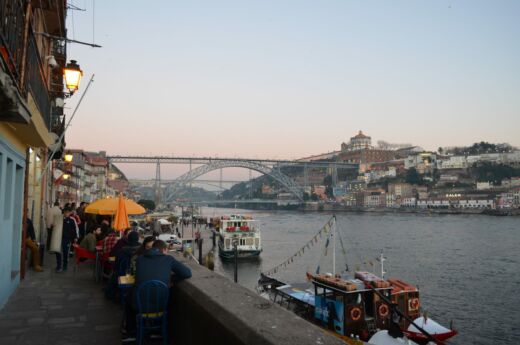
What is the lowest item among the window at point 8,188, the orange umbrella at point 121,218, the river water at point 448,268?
the river water at point 448,268

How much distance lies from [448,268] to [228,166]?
271 ft

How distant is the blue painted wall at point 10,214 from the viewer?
16.4ft

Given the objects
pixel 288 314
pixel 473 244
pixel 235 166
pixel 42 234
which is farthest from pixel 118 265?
pixel 235 166

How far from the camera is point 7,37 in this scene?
3.48 meters

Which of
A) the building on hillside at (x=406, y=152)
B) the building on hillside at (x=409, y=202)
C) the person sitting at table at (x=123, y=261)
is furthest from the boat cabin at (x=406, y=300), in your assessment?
the building on hillside at (x=406, y=152)

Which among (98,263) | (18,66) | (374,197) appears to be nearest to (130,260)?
(98,263)

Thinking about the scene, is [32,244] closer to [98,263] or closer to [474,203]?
[98,263]

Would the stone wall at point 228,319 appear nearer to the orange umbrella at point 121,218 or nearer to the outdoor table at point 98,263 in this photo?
the outdoor table at point 98,263

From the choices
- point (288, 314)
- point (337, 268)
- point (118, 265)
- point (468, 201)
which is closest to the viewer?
point (288, 314)

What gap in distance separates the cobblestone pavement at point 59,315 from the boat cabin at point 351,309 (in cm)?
703

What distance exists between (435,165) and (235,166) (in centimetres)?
8244

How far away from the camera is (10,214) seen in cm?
564

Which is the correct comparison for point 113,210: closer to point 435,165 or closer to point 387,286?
point 387,286

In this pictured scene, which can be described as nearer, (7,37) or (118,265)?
(7,37)
